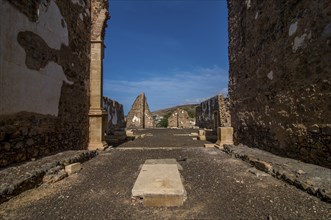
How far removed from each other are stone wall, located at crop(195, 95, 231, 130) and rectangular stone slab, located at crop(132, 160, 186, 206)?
9820 mm

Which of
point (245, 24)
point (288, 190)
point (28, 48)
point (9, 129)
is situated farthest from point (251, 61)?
point (9, 129)

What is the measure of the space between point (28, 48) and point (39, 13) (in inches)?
32.4

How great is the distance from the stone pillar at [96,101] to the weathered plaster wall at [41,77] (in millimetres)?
392

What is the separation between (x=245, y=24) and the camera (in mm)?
6246

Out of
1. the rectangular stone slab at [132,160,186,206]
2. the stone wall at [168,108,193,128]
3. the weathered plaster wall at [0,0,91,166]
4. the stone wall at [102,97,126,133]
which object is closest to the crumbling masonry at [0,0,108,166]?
the weathered plaster wall at [0,0,91,166]

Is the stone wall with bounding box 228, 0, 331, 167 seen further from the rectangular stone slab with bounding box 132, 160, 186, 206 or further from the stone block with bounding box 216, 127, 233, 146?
the rectangular stone slab with bounding box 132, 160, 186, 206

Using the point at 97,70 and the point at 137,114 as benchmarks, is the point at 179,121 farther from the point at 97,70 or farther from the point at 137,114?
the point at 97,70

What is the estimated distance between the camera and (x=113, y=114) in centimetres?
1673

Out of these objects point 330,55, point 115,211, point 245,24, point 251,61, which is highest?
point 245,24

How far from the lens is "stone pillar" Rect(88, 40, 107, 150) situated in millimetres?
6949

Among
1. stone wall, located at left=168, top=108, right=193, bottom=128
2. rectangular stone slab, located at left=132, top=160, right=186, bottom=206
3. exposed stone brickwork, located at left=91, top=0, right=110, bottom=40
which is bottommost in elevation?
rectangular stone slab, located at left=132, top=160, right=186, bottom=206

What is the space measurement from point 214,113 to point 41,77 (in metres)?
13.4

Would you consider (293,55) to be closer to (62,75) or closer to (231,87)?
(231,87)

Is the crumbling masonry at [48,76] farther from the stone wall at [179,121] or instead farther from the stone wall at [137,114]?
the stone wall at [179,121]
